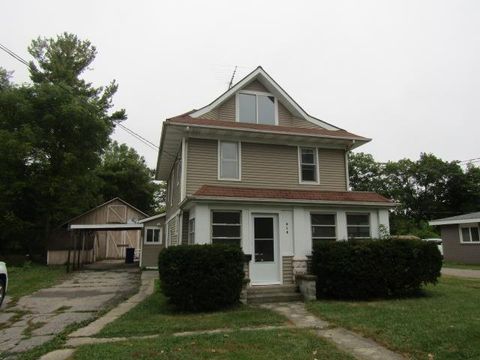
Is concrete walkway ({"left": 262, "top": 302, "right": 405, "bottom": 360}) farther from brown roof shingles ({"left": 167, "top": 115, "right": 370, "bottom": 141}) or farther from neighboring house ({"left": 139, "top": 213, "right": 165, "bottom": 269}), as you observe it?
neighboring house ({"left": 139, "top": 213, "right": 165, "bottom": 269})

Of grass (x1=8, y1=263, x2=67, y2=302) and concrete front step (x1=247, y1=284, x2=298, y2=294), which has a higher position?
concrete front step (x1=247, y1=284, x2=298, y2=294)

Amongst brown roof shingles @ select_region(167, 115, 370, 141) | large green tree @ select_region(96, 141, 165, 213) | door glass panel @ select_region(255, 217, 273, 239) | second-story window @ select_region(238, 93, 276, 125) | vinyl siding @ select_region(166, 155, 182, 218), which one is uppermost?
large green tree @ select_region(96, 141, 165, 213)

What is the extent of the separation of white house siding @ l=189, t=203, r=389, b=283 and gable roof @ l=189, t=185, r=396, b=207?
297 mm

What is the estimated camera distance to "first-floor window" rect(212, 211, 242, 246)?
11305mm

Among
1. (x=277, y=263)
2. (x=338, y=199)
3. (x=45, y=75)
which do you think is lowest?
(x=277, y=263)

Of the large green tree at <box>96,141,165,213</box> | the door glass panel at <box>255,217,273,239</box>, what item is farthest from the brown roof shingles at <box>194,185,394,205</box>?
the large green tree at <box>96,141,165,213</box>

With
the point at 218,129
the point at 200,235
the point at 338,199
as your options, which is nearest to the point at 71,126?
the point at 218,129

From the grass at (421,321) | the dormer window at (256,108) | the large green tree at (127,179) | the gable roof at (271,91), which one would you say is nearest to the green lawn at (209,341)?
the grass at (421,321)

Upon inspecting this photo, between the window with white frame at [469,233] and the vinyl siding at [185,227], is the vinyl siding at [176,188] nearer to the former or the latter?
the vinyl siding at [185,227]

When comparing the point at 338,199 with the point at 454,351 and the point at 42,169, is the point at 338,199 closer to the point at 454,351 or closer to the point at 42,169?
the point at 454,351

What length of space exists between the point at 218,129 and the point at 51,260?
1773 cm

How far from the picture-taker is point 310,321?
8.09 meters

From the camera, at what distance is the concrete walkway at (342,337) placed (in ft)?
18.8

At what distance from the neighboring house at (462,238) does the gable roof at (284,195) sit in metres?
13.0
